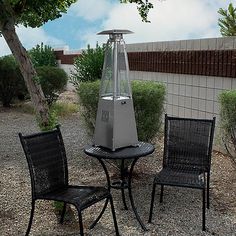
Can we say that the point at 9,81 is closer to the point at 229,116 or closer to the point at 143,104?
Result: the point at 143,104

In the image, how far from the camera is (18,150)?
8.80m

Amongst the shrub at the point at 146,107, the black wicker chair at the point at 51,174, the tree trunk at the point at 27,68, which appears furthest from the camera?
the shrub at the point at 146,107

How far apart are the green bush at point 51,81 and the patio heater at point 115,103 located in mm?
9260

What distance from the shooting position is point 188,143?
537cm

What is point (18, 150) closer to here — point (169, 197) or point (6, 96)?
point (169, 197)

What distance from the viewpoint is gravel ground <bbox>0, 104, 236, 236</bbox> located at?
464 centimetres

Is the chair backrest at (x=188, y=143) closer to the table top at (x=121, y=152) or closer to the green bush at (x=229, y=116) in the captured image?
the table top at (x=121, y=152)

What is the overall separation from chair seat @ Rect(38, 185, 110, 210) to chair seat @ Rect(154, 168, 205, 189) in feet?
2.35

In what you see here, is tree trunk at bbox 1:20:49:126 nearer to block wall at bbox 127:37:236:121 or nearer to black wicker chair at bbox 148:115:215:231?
black wicker chair at bbox 148:115:215:231

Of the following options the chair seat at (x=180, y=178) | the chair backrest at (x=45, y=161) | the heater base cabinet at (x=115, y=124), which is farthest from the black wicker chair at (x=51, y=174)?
the chair seat at (x=180, y=178)

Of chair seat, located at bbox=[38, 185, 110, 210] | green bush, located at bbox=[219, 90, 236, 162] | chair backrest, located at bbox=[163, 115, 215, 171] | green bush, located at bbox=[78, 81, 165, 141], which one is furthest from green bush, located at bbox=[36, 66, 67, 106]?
chair seat, located at bbox=[38, 185, 110, 210]

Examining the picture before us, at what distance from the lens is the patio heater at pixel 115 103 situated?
15.6ft

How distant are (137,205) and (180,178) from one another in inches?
29.1

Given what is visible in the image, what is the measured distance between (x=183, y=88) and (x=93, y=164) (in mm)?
3017
